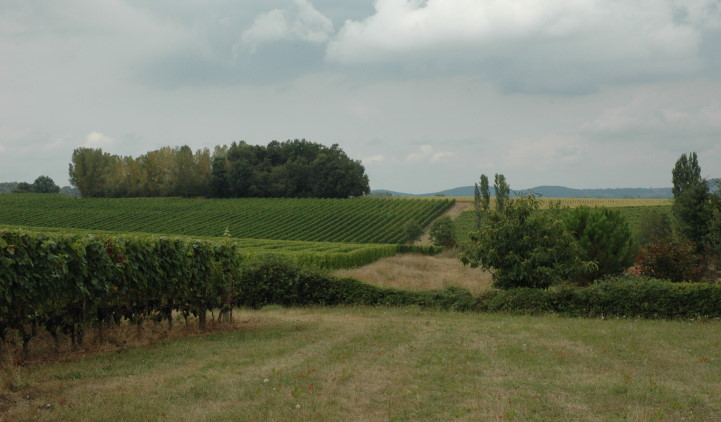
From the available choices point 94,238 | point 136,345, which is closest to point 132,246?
point 94,238

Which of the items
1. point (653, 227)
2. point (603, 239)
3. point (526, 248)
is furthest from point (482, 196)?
point (526, 248)

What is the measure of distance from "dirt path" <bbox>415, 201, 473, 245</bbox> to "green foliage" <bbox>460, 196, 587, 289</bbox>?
49.2 meters

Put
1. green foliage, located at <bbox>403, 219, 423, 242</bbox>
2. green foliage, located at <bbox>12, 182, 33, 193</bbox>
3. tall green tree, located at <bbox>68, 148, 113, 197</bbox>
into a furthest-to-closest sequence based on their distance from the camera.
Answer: green foliage, located at <bbox>12, 182, 33, 193</bbox>
tall green tree, located at <bbox>68, 148, 113, 197</bbox>
green foliage, located at <bbox>403, 219, 423, 242</bbox>

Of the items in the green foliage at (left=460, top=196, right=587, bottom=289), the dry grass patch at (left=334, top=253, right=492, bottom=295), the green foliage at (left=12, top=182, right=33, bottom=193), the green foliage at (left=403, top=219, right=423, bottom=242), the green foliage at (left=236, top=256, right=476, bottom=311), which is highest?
the green foliage at (left=12, top=182, right=33, bottom=193)

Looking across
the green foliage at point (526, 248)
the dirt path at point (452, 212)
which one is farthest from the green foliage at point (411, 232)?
the green foliage at point (526, 248)

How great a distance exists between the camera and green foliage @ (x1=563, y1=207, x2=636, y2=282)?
3244cm

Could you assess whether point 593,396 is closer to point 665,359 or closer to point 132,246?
point 665,359

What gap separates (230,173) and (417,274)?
70786 millimetres

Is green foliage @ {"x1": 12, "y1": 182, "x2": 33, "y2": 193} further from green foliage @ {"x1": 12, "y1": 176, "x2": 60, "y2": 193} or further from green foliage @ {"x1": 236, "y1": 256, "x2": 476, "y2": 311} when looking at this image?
green foliage @ {"x1": 236, "y1": 256, "x2": 476, "y2": 311}

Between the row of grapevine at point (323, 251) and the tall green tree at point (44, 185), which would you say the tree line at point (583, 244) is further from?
the tall green tree at point (44, 185)

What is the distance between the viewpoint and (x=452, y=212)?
87000mm

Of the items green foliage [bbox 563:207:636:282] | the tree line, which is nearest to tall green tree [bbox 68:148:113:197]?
the tree line

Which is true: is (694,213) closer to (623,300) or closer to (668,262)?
(668,262)

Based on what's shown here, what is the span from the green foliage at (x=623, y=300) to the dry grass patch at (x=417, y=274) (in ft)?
42.2
